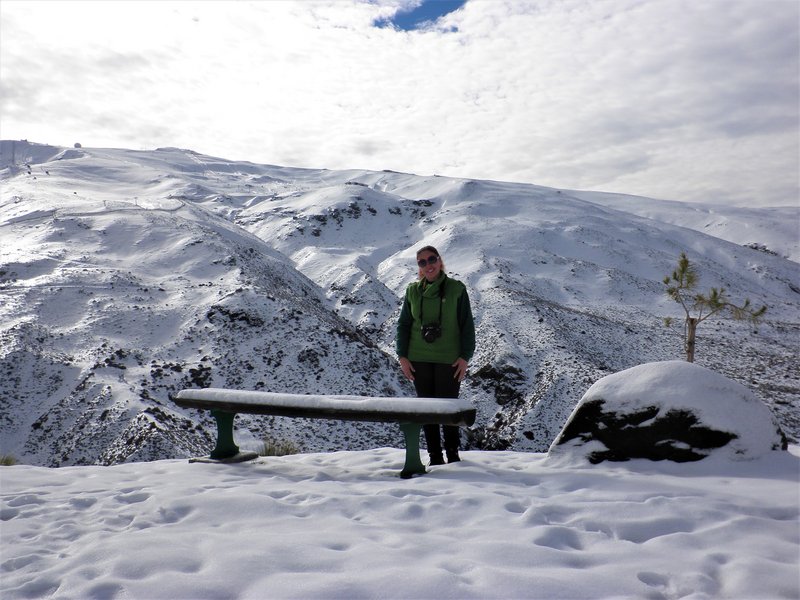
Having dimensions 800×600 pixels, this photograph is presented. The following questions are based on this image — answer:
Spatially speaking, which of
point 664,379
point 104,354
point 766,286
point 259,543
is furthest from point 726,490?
point 766,286

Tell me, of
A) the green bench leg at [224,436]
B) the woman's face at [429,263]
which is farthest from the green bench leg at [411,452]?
the green bench leg at [224,436]

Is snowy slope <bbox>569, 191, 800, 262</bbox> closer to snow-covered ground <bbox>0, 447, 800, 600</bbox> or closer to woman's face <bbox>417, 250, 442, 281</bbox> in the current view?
woman's face <bbox>417, 250, 442, 281</bbox>

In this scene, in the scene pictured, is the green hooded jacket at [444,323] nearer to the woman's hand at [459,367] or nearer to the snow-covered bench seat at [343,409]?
the woman's hand at [459,367]

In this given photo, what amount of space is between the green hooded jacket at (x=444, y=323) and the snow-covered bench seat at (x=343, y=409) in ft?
2.37

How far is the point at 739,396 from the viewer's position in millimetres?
5258

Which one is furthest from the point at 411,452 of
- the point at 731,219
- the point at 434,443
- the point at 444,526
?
the point at 731,219

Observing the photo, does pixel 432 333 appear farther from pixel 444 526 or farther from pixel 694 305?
pixel 694 305

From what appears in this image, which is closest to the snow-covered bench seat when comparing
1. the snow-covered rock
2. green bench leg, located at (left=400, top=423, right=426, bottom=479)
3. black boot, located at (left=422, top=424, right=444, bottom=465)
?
green bench leg, located at (left=400, top=423, right=426, bottom=479)

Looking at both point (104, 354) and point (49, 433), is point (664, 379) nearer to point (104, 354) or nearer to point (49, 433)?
point (49, 433)

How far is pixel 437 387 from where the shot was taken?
244 inches

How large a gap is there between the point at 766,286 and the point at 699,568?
5102 cm

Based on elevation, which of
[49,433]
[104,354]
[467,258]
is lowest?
[49,433]

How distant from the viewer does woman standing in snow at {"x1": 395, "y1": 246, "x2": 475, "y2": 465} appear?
610 centimetres

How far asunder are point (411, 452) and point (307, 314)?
15107 mm
